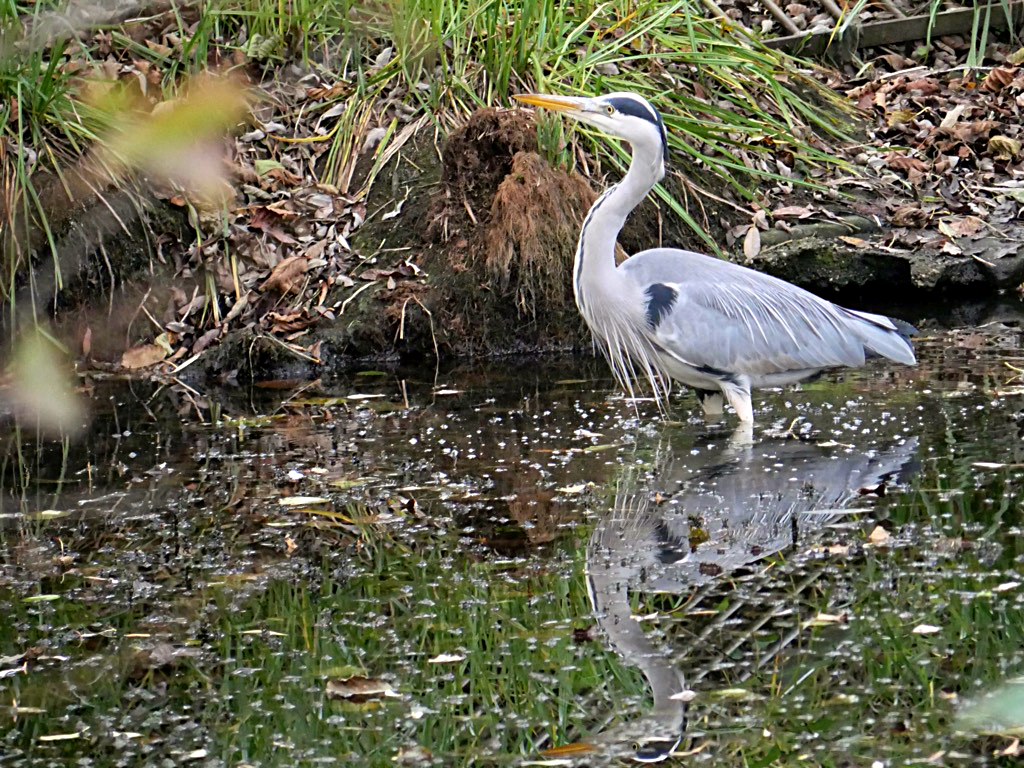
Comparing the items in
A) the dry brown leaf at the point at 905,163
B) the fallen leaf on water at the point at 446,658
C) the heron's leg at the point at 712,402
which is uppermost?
the dry brown leaf at the point at 905,163

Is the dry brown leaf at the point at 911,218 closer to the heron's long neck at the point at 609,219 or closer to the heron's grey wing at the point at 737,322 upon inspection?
the heron's grey wing at the point at 737,322

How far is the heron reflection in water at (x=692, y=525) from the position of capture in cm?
343

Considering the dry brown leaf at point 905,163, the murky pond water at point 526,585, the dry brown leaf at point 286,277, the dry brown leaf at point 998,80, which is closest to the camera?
the murky pond water at point 526,585

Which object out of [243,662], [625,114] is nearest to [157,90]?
[625,114]

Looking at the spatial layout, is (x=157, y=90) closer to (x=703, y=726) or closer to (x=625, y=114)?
(x=625, y=114)

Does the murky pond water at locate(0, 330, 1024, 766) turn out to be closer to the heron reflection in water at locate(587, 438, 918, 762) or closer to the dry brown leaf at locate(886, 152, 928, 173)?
the heron reflection in water at locate(587, 438, 918, 762)

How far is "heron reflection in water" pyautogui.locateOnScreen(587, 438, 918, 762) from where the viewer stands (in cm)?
343

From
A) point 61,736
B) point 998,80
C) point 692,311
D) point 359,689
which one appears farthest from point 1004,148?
point 61,736

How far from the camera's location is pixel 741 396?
6.25m

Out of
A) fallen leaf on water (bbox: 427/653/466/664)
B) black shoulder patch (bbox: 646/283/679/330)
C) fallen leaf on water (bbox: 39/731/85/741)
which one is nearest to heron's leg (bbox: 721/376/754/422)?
black shoulder patch (bbox: 646/283/679/330)

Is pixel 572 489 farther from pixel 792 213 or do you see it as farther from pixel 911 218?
pixel 911 218

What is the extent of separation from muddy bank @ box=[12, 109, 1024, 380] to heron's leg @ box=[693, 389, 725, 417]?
1.51 meters

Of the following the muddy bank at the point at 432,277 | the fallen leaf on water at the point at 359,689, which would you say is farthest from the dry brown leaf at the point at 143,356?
the fallen leaf on water at the point at 359,689

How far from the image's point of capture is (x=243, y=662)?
12.2 ft
